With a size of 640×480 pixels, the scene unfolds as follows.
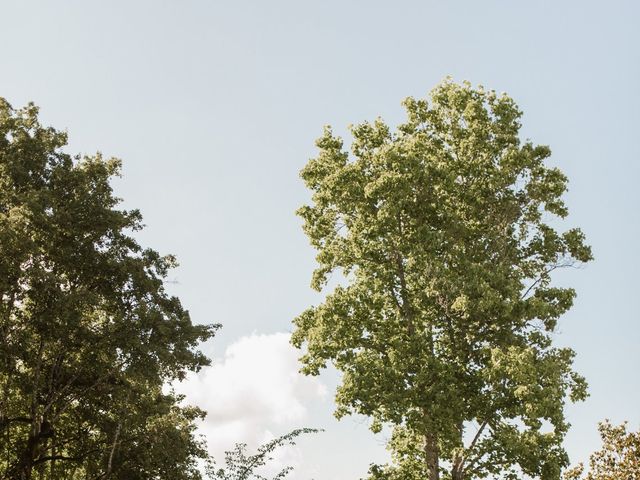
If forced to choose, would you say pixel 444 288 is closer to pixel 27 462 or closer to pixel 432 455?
pixel 432 455

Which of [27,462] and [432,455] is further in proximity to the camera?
[27,462]

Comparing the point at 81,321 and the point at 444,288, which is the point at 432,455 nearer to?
the point at 444,288

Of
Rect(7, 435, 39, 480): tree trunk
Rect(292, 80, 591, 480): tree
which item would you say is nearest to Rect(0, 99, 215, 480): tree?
Rect(7, 435, 39, 480): tree trunk

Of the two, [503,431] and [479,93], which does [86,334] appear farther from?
[479,93]

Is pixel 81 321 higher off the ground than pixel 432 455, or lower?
higher

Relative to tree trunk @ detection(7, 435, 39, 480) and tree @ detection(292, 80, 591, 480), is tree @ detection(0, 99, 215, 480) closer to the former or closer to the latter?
tree trunk @ detection(7, 435, 39, 480)

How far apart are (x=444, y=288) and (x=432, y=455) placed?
5264 millimetres

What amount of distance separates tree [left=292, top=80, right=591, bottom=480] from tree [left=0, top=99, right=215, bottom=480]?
5602 mm

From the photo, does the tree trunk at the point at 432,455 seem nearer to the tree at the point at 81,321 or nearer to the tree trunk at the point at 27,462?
the tree at the point at 81,321

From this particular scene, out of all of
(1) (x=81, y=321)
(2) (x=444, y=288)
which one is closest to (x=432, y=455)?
(2) (x=444, y=288)

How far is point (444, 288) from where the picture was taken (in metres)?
19.2

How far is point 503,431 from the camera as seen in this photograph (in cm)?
1752

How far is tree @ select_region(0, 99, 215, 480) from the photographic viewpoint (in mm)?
19297

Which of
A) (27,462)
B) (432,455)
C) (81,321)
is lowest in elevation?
(432,455)
